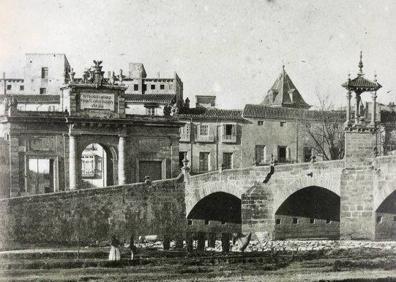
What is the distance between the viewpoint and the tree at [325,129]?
4588 cm

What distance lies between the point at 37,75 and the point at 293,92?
20.5 meters

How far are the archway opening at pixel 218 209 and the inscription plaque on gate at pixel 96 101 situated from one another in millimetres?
6573

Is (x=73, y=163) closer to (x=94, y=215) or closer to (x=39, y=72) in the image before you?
(x=94, y=215)

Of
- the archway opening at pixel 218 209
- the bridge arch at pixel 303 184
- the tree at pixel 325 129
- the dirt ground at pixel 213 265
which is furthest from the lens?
the tree at pixel 325 129

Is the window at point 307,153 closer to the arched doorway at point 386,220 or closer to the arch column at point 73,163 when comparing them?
the arch column at point 73,163

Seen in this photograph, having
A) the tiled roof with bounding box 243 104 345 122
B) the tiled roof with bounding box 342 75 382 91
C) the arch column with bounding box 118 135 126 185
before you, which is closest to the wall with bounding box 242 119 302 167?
the tiled roof with bounding box 243 104 345 122

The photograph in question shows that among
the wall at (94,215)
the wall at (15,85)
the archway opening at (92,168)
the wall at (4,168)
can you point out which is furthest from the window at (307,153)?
the wall at (15,85)

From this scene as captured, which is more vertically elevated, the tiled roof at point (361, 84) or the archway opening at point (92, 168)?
the tiled roof at point (361, 84)

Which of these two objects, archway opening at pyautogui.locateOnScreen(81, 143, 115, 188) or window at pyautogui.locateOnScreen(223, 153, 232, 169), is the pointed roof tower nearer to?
window at pyautogui.locateOnScreen(223, 153, 232, 169)

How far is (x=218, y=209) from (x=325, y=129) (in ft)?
42.2

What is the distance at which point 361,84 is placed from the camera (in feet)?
88.1

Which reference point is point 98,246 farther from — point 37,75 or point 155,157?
point 37,75

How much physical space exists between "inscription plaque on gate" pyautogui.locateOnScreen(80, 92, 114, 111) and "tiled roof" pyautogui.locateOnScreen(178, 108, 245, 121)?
1112 centimetres

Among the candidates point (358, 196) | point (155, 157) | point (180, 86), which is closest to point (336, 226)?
point (358, 196)
